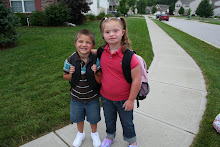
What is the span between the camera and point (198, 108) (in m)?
2.91

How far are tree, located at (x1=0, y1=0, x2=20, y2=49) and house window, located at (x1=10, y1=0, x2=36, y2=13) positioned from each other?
23.5 ft

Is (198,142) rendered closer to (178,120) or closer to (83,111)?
(178,120)

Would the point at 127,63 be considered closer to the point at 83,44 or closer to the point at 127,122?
the point at 83,44

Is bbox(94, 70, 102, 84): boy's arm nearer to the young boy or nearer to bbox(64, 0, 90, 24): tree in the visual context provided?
the young boy

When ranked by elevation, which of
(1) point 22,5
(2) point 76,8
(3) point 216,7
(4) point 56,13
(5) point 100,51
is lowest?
(5) point 100,51

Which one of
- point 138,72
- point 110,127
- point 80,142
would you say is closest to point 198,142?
point 110,127

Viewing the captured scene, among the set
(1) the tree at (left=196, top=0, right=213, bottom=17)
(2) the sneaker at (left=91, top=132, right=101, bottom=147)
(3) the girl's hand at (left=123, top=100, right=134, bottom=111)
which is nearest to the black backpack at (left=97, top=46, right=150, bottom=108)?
(3) the girl's hand at (left=123, top=100, right=134, bottom=111)

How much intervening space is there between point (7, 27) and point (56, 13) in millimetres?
5480

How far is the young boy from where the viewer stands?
1804mm

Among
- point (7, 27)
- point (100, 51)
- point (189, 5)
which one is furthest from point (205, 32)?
point (189, 5)

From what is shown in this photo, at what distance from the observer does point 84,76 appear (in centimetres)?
183

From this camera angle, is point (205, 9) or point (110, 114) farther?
point (205, 9)

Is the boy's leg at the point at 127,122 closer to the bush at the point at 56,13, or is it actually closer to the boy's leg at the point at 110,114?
the boy's leg at the point at 110,114

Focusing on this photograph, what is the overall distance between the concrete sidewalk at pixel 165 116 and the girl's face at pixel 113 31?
4.43 ft
